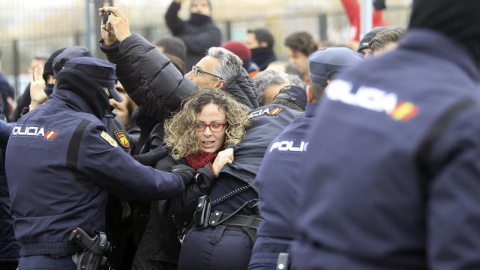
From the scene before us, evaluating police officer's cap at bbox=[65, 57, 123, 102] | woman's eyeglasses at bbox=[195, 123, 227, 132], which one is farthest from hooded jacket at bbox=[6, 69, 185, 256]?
woman's eyeglasses at bbox=[195, 123, 227, 132]

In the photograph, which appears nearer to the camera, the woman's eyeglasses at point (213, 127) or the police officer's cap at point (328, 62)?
the police officer's cap at point (328, 62)

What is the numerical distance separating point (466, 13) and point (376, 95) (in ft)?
1.08

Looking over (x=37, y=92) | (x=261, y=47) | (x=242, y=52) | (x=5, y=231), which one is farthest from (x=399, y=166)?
(x=261, y=47)

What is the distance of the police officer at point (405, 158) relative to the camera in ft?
7.42

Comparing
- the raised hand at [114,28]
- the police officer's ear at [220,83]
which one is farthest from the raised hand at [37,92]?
the police officer's ear at [220,83]

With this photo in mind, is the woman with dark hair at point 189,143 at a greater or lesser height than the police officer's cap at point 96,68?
lesser

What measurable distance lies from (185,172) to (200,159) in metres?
0.20

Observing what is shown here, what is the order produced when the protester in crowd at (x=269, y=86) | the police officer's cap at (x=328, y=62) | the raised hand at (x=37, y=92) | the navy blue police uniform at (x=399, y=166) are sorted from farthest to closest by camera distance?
the raised hand at (x=37, y=92), the protester in crowd at (x=269, y=86), the police officer's cap at (x=328, y=62), the navy blue police uniform at (x=399, y=166)

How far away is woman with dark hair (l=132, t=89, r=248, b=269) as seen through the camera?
561cm

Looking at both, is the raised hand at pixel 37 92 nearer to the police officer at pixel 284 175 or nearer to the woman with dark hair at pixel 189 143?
the woman with dark hair at pixel 189 143

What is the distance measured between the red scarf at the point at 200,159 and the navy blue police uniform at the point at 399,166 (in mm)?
3033

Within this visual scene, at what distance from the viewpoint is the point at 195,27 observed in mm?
9648

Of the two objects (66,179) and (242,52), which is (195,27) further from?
(66,179)

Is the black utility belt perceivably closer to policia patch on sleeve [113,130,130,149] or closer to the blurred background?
policia patch on sleeve [113,130,130,149]
